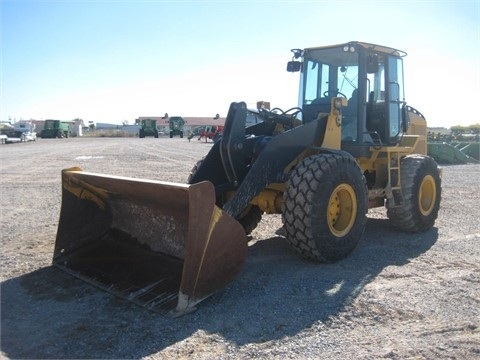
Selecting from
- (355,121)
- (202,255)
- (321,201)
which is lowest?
(202,255)

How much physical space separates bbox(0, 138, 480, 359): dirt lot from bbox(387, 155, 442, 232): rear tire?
59cm

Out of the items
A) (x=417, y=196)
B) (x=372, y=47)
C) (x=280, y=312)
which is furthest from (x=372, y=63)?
(x=280, y=312)

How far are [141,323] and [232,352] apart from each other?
0.84m

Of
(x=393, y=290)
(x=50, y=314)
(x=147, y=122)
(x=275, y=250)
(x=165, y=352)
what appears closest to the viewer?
(x=165, y=352)

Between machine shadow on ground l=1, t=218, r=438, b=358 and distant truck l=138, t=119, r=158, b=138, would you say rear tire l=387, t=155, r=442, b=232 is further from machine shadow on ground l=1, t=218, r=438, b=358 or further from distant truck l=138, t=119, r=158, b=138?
distant truck l=138, t=119, r=158, b=138

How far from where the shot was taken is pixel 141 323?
12.0 ft

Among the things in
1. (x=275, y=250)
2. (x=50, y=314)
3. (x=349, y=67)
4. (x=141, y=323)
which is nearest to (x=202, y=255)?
(x=141, y=323)

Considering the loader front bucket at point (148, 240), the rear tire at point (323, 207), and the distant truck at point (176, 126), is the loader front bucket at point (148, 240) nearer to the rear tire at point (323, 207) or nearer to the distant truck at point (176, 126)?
the rear tire at point (323, 207)

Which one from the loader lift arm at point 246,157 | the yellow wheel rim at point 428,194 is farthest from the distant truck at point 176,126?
the loader lift arm at point 246,157

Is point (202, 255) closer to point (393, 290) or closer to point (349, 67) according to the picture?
point (393, 290)

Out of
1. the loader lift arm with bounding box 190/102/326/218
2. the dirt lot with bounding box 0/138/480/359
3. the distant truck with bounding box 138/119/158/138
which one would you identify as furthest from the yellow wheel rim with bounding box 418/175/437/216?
the distant truck with bounding box 138/119/158/138

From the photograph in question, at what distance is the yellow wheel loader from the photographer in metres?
4.07

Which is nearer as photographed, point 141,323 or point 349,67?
point 141,323

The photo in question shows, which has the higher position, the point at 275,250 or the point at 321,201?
the point at 321,201
